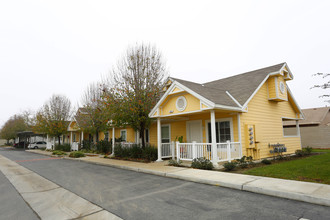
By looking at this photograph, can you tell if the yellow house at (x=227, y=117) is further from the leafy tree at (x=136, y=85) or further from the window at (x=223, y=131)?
Answer: the leafy tree at (x=136, y=85)

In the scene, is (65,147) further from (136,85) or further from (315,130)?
(315,130)

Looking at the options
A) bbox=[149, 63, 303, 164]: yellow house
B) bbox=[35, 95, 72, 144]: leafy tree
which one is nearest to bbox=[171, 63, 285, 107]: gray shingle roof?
bbox=[149, 63, 303, 164]: yellow house

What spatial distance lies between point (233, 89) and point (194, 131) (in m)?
3.88

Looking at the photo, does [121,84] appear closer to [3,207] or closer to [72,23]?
[72,23]

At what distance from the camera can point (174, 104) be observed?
12.0 meters

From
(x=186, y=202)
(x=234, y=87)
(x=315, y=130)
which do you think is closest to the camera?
(x=186, y=202)

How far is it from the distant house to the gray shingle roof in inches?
467

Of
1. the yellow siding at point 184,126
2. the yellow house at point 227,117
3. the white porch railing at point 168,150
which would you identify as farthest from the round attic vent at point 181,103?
the white porch railing at point 168,150

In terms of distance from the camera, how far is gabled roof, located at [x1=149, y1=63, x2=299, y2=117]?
10.4 meters

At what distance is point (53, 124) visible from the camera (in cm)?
2667

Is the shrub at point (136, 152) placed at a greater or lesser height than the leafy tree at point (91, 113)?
lesser

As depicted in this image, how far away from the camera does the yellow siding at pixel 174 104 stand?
35.6 feet

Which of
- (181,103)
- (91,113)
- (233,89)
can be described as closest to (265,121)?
(233,89)

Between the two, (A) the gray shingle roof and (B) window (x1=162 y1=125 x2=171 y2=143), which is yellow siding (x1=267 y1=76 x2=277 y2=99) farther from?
(B) window (x1=162 y1=125 x2=171 y2=143)
